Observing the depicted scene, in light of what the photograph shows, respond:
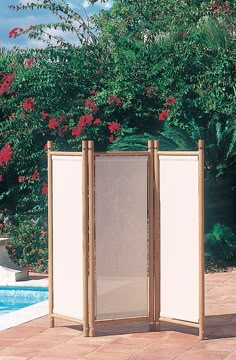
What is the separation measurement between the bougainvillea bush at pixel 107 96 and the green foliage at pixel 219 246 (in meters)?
1.11

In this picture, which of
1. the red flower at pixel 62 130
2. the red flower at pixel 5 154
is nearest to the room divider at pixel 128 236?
the red flower at pixel 62 130

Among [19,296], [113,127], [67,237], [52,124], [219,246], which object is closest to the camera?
[67,237]

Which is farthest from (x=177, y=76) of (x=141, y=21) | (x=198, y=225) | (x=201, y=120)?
(x=198, y=225)

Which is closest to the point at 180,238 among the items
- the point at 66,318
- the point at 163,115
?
the point at 66,318

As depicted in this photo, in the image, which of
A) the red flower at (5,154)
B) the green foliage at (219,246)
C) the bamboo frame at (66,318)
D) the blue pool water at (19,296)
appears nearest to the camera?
the bamboo frame at (66,318)

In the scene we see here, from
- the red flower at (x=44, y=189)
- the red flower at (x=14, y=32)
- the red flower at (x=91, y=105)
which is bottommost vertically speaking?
the red flower at (x=44, y=189)

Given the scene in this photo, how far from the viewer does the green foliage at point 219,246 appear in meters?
13.4

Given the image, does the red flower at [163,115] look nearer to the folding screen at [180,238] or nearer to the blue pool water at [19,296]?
the blue pool water at [19,296]

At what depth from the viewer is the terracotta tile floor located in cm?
797

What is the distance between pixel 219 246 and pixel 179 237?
4.78 m

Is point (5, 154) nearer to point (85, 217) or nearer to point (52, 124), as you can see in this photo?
point (52, 124)

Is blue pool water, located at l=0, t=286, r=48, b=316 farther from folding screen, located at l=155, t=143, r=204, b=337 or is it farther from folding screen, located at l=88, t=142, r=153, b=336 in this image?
folding screen, located at l=155, t=143, r=204, b=337

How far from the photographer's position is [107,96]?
49.4 ft

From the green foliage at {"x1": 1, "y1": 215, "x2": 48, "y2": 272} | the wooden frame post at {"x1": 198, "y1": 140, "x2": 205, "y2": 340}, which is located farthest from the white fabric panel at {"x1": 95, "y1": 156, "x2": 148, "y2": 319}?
the green foliage at {"x1": 1, "y1": 215, "x2": 48, "y2": 272}
